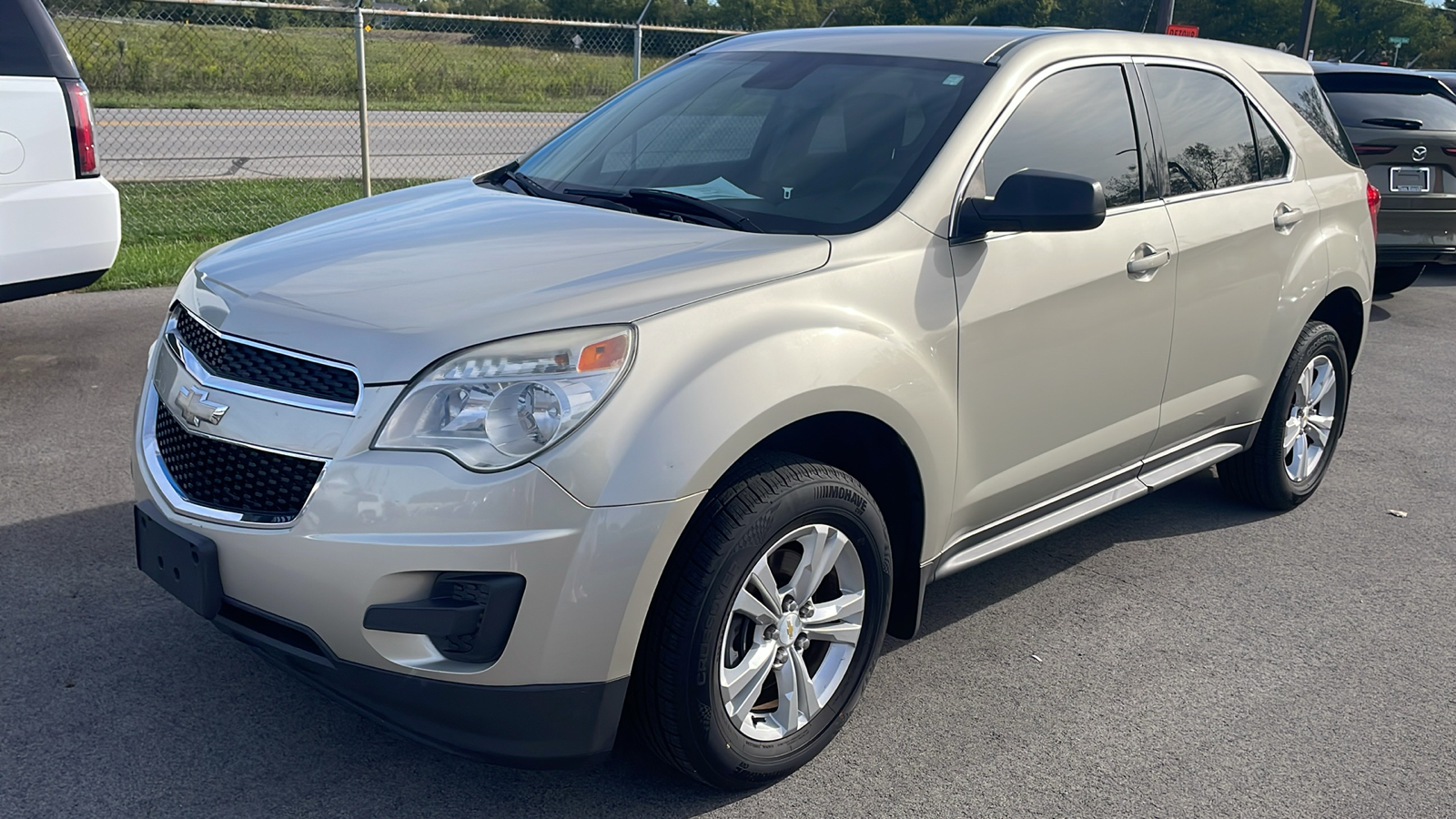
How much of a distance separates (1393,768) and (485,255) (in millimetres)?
2672

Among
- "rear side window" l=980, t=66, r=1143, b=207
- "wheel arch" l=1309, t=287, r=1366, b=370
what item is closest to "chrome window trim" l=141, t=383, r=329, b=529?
"rear side window" l=980, t=66, r=1143, b=207

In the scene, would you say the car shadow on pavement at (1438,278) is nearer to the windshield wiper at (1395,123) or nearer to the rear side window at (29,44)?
the windshield wiper at (1395,123)

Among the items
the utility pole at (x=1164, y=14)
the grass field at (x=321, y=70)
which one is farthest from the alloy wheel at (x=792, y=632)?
the utility pole at (x=1164, y=14)

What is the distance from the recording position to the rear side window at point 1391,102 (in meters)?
9.08

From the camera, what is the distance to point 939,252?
317 centimetres

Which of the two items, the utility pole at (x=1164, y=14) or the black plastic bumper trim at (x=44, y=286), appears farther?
the utility pole at (x=1164, y=14)

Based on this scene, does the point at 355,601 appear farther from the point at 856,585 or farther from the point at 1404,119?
the point at 1404,119

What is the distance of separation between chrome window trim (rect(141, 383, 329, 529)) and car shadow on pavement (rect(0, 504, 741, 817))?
0.64 meters

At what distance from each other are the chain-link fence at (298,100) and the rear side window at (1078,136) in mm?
6532

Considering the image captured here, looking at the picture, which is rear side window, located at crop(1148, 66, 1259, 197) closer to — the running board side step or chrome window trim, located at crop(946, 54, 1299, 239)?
chrome window trim, located at crop(946, 54, 1299, 239)

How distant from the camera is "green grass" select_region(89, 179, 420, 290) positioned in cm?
830

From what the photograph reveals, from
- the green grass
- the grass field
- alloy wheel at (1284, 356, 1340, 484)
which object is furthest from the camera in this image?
the grass field

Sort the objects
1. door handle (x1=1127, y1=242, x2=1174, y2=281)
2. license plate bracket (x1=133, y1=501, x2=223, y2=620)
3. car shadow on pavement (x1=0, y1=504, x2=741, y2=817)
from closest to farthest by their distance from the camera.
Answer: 1. license plate bracket (x1=133, y1=501, x2=223, y2=620)
2. car shadow on pavement (x1=0, y1=504, x2=741, y2=817)
3. door handle (x1=1127, y1=242, x2=1174, y2=281)

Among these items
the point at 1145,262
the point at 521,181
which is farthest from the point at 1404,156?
the point at 521,181
